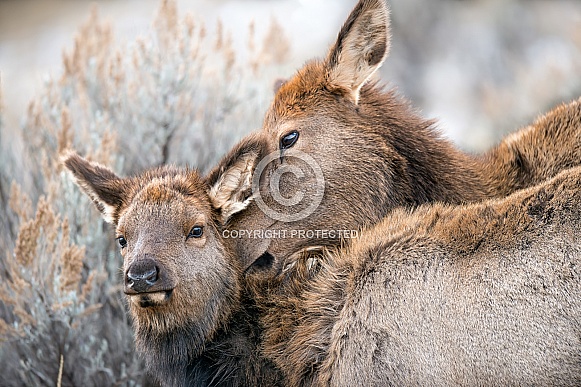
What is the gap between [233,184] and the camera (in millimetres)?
4570

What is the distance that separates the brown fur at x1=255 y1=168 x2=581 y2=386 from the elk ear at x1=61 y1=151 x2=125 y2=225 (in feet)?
4.53

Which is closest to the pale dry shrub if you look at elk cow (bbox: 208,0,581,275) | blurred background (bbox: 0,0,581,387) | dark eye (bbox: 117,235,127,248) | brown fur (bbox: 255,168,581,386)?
blurred background (bbox: 0,0,581,387)

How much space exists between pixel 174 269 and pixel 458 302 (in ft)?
4.97

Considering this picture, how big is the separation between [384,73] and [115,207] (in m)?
8.82

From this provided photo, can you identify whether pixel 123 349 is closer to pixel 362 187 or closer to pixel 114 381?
pixel 114 381

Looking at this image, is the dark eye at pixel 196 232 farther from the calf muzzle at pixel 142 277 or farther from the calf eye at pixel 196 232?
the calf muzzle at pixel 142 277

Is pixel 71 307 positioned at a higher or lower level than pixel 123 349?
higher

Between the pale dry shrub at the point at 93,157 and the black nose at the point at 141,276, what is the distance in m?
1.32

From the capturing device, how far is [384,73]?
12.9 m

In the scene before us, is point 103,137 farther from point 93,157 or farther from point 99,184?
point 99,184

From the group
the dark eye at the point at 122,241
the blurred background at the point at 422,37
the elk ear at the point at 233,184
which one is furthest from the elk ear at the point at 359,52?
the blurred background at the point at 422,37

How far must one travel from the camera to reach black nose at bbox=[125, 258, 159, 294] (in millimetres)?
3982

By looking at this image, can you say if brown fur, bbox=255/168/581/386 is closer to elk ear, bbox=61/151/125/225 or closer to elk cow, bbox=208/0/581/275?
elk cow, bbox=208/0/581/275

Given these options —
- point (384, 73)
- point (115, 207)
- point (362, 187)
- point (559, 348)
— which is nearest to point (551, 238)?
point (559, 348)
